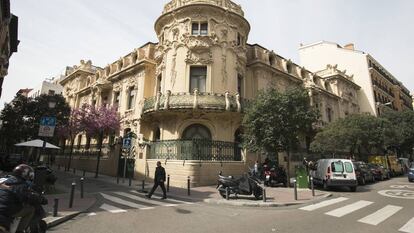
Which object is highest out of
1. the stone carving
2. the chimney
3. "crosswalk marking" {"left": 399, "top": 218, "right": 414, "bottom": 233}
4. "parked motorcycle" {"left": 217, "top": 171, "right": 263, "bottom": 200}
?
the chimney

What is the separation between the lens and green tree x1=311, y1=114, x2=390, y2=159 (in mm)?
23500

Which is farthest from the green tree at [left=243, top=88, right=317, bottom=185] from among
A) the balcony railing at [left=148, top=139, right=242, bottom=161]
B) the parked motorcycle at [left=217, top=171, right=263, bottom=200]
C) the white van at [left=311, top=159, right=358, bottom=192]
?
the parked motorcycle at [left=217, top=171, right=263, bottom=200]

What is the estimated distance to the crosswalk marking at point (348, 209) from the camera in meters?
8.53

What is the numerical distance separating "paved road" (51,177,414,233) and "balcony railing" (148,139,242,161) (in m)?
5.25

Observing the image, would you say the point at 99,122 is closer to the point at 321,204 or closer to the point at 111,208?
the point at 111,208

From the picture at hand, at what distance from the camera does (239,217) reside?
796 cm

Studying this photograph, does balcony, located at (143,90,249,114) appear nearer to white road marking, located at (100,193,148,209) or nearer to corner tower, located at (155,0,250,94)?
corner tower, located at (155,0,250,94)

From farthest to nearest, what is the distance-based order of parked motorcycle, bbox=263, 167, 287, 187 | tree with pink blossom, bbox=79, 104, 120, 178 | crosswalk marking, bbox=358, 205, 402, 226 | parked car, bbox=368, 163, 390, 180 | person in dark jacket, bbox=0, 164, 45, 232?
tree with pink blossom, bbox=79, 104, 120, 178 → parked car, bbox=368, 163, 390, 180 → parked motorcycle, bbox=263, 167, 287, 187 → crosswalk marking, bbox=358, 205, 402, 226 → person in dark jacket, bbox=0, 164, 45, 232

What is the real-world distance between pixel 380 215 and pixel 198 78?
14.6 meters

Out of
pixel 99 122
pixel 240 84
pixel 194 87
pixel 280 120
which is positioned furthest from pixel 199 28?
pixel 99 122

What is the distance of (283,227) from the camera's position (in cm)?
677

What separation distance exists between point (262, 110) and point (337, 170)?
208 inches

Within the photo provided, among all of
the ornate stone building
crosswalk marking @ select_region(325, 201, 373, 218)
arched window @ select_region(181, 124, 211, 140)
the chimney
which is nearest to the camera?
crosswalk marking @ select_region(325, 201, 373, 218)

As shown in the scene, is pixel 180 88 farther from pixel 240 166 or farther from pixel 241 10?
pixel 241 10
